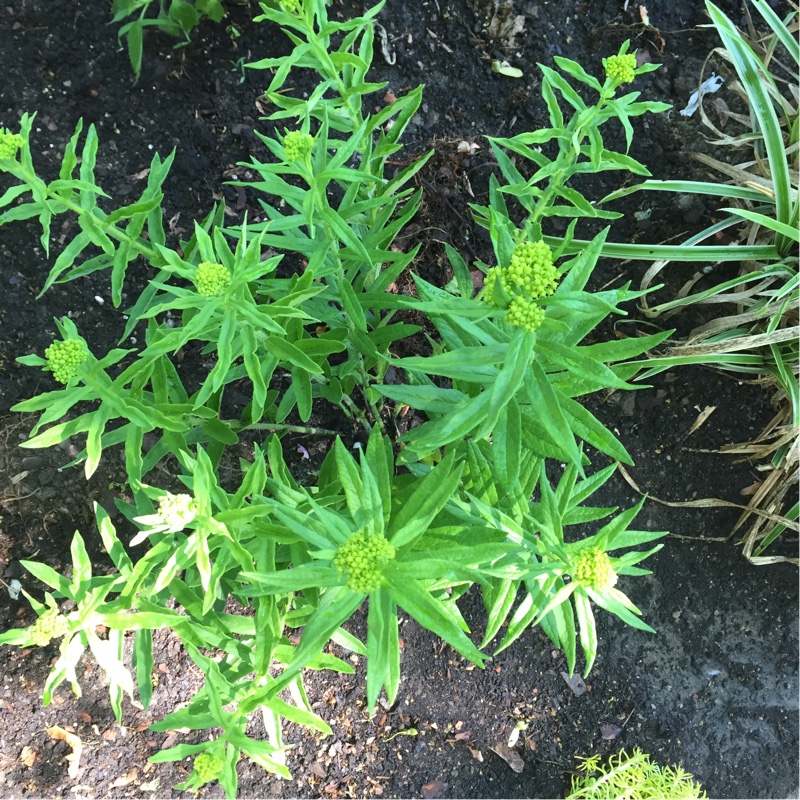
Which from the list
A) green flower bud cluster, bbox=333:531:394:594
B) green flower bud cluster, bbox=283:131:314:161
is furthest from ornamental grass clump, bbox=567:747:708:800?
green flower bud cluster, bbox=283:131:314:161

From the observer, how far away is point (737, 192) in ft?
7.77

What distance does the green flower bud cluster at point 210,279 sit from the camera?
135 centimetres

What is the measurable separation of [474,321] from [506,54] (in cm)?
190

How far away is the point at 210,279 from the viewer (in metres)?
1.36

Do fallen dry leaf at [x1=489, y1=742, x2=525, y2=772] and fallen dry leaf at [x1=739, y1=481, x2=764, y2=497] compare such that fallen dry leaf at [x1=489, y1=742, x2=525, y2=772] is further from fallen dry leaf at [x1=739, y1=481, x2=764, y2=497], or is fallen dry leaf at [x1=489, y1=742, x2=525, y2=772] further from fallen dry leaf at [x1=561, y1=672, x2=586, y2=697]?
fallen dry leaf at [x1=739, y1=481, x2=764, y2=497]

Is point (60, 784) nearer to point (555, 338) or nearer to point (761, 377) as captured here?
point (555, 338)

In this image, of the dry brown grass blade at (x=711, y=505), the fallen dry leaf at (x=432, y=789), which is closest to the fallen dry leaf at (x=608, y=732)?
the fallen dry leaf at (x=432, y=789)

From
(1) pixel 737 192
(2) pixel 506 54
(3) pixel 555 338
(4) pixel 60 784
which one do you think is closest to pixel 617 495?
(1) pixel 737 192

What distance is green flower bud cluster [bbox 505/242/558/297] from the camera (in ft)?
3.94

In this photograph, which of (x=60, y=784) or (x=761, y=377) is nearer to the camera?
(x=60, y=784)

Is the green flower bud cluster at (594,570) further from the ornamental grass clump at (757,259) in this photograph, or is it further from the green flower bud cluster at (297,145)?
the green flower bud cluster at (297,145)

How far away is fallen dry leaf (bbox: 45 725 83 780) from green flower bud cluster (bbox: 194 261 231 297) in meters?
2.00

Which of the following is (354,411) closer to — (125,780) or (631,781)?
(125,780)

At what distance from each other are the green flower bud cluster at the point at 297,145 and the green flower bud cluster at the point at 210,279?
0.32 meters
